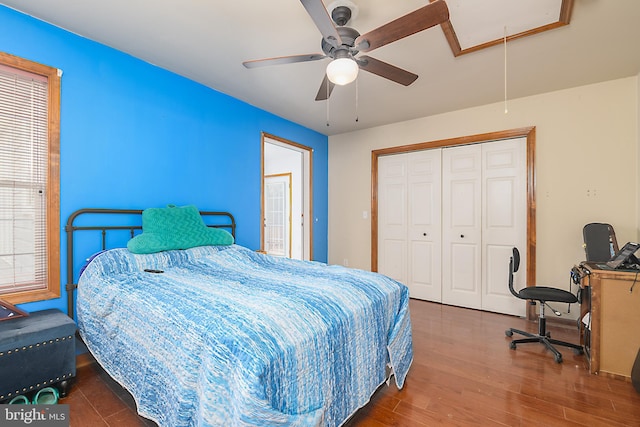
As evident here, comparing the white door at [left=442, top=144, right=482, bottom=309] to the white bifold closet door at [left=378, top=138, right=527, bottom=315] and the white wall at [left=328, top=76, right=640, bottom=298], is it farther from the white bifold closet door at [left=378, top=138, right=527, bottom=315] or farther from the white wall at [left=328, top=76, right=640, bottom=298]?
the white wall at [left=328, top=76, right=640, bottom=298]

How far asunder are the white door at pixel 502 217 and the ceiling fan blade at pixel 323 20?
2808 millimetres

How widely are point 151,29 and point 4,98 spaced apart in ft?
3.60

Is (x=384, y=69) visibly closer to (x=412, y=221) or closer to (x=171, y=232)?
(x=171, y=232)

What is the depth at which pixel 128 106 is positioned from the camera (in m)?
2.52

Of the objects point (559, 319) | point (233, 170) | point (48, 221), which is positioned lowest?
point (559, 319)

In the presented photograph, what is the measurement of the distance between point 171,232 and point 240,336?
165 centimetres

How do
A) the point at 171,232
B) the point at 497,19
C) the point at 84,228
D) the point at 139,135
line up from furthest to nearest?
the point at 139,135 < the point at 171,232 < the point at 84,228 < the point at 497,19

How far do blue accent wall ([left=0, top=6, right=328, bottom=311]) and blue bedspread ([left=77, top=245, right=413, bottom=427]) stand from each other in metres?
0.65

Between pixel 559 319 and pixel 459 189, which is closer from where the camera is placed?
pixel 559 319

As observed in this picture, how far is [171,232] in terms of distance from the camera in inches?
96.3

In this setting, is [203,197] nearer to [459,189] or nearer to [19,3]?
[19,3]

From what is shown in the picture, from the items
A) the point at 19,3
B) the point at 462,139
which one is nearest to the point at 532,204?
the point at 462,139

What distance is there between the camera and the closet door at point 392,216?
4.25 meters

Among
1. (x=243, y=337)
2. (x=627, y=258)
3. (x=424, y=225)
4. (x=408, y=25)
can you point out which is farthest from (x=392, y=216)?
(x=243, y=337)
